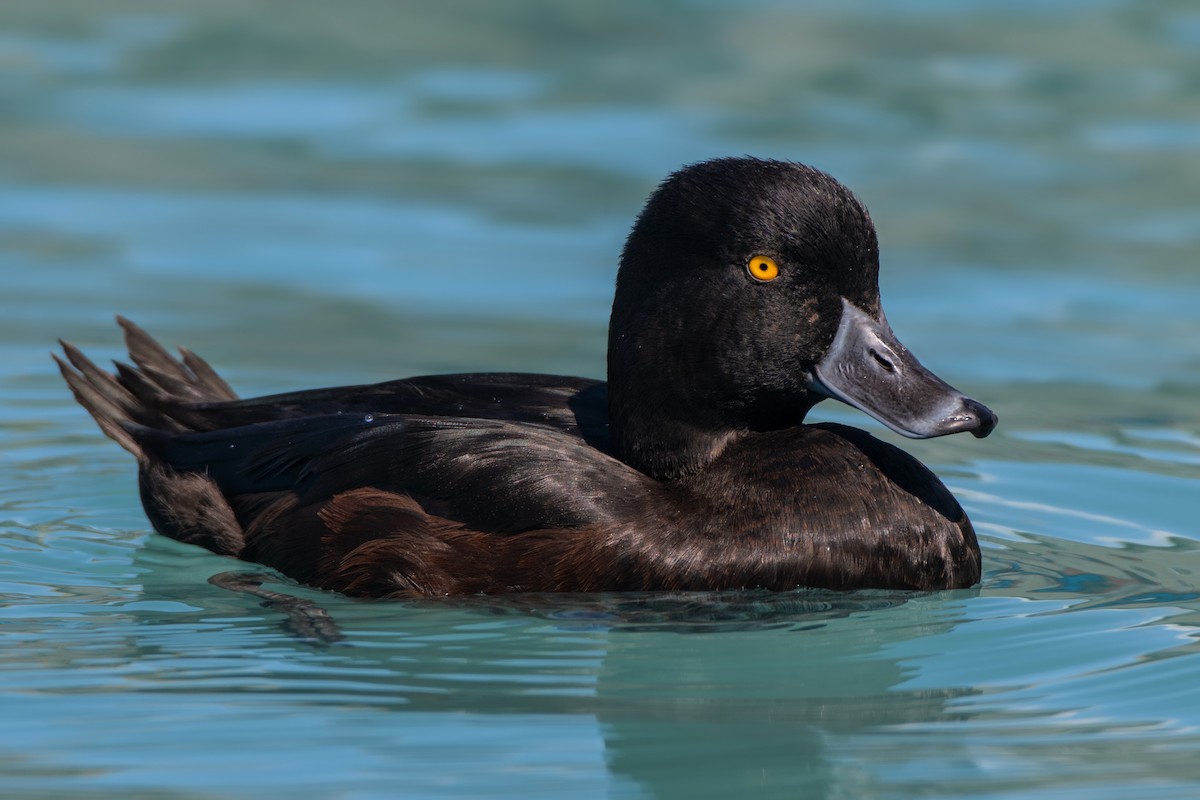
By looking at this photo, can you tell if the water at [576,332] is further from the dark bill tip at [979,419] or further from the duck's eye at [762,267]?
the duck's eye at [762,267]

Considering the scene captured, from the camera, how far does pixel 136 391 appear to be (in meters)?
6.29

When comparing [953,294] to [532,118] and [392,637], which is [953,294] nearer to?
[532,118]

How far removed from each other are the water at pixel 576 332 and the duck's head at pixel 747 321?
54 cm

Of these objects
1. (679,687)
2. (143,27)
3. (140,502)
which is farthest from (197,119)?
(679,687)

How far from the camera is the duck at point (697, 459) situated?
505 centimetres

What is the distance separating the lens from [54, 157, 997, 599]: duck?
199 inches

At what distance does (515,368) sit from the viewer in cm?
806

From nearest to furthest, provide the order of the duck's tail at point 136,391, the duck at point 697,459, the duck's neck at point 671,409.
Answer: the duck at point 697,459, the duck's neck at point 671,409, the duck's tail at point 136,391

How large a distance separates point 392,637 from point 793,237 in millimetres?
1487

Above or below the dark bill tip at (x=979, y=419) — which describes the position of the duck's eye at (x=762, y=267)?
above

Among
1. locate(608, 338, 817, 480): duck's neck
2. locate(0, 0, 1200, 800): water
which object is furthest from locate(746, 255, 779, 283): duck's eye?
locate(0, 0, 1200, 800): water

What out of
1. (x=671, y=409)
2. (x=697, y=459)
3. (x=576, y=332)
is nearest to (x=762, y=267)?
(x=671, y=409)

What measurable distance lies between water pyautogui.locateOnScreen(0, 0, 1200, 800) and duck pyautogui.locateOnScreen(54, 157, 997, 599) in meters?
0.13

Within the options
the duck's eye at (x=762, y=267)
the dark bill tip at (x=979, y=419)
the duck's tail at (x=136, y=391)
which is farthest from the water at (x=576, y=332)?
the duck's eye at (x=762, y=267)
